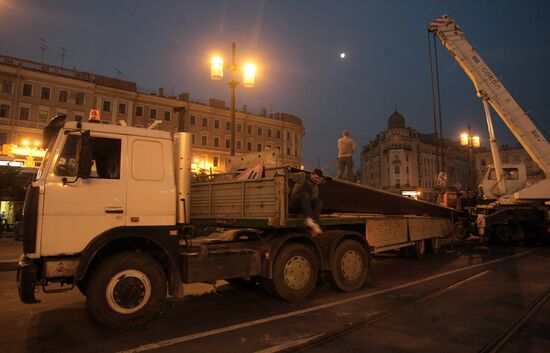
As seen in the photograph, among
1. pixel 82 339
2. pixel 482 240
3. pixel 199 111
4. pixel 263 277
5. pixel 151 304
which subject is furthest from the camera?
pixel 199 111

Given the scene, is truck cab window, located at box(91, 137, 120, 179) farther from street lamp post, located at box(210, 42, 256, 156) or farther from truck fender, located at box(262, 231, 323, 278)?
street lamp post, located at box(210, 42, 256, 156)

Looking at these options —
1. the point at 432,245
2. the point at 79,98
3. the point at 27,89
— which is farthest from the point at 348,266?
the point at 27,89

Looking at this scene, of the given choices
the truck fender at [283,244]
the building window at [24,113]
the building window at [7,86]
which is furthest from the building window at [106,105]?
the truck fender at [283,244]

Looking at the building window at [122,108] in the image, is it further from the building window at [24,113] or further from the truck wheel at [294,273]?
the truck wheel at [294,273]

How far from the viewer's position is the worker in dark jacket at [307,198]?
6.78 metres

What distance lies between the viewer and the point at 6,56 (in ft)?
155

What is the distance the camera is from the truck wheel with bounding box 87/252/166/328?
5.01 m

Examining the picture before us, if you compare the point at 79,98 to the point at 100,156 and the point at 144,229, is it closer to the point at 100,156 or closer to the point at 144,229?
the point at 100,156

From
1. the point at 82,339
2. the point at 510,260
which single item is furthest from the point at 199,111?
the point at 82,339

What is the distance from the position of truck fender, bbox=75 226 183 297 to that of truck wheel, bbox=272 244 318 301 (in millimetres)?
1743

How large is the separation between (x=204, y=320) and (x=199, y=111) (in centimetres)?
5948

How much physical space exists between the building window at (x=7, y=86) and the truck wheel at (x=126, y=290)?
52.8m

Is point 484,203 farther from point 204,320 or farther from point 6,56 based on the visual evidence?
point 6,56

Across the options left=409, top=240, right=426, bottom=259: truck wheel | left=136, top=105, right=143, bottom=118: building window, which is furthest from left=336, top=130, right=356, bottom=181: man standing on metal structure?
left=136, top=105, right=143, bottom=118: building window
